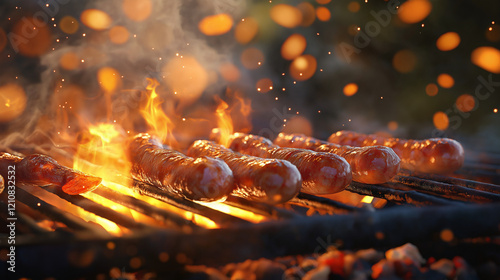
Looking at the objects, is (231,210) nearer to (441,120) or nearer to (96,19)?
(441,120)

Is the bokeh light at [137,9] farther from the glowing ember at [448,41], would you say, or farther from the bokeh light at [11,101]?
the glowing ember at [448,41]

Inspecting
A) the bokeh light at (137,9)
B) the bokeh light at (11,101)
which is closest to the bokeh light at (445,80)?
the bokeh light at (137,9)

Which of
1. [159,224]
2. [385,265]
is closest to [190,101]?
[159,224]

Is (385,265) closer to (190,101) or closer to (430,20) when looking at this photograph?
(430,20)

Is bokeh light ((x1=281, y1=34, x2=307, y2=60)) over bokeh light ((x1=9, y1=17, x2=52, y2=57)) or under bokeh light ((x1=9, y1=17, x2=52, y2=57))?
over

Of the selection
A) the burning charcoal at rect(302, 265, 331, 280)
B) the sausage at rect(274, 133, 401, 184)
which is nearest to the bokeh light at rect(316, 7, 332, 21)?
the sausage at rect(274, 133, 401, 184)

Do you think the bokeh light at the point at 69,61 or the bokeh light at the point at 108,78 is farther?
the bokeh light at the point at 108,78

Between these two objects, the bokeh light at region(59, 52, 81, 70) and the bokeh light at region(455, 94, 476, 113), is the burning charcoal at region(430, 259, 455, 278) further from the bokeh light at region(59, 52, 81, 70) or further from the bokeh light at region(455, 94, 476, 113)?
the bokeh light at region(59, 52, 81, 70)
